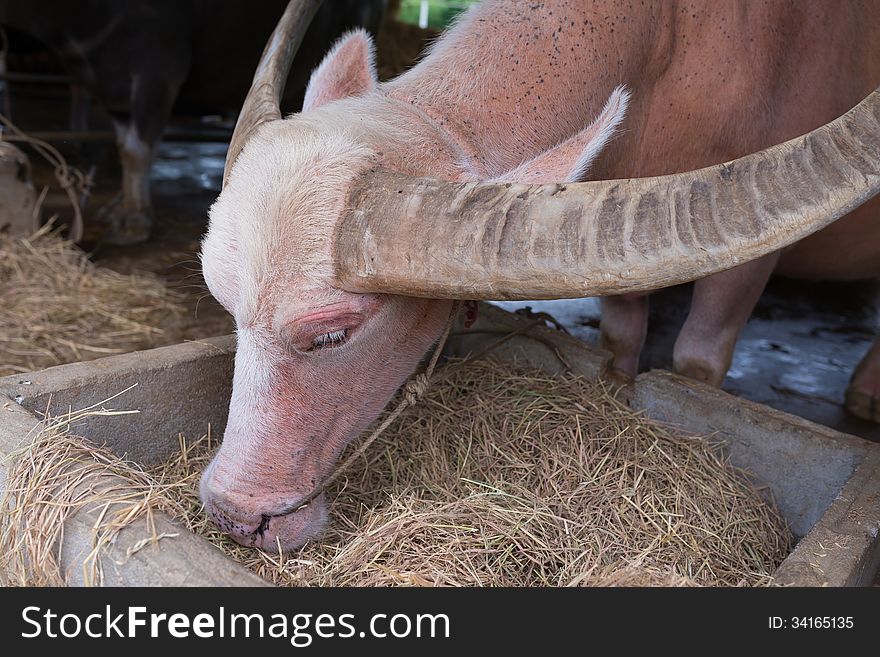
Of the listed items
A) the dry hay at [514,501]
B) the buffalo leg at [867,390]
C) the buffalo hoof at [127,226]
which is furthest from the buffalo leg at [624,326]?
the buffalo hoof at [127,226]

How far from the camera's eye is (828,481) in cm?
241

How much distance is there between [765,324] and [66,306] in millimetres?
4641

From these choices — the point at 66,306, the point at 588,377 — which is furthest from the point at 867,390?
the point at 66,306

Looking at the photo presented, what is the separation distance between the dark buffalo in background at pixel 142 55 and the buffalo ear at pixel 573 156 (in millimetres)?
4702

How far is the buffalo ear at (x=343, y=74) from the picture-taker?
237cm

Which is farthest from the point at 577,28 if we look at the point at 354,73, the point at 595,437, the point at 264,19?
the point at 264,19

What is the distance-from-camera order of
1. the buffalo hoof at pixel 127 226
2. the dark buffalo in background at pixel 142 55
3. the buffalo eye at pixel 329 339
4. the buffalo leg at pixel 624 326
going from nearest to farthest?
the buffalo eye at pixel 329 339
the buffalo leg at pixel 624 326
the dark buffalo in background at pixel 142 55
the buffalo hoof at pixel 127 226

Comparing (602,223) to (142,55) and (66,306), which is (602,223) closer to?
(66,306)

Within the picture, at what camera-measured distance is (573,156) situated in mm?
1779

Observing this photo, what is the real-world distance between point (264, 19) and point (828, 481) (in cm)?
579

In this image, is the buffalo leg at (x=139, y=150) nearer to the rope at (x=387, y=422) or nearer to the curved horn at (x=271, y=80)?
the curved horn at (x=271, y=80)

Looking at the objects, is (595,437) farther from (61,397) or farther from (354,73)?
(61,397)

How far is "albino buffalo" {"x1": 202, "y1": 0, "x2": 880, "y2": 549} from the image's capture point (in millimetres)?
1468

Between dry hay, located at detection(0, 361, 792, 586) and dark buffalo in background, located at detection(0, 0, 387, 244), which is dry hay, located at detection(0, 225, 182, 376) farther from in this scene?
dry hay, located at detection(0, 361, 792, 586)
